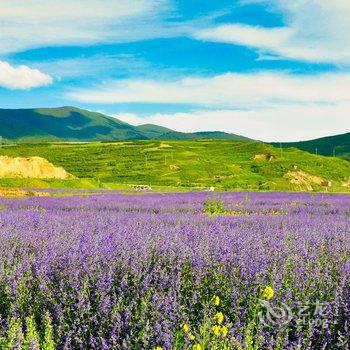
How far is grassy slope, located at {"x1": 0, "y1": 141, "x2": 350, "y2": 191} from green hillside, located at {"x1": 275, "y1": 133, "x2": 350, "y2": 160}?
205 feet

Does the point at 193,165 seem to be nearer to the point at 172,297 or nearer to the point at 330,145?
the point at 172,297

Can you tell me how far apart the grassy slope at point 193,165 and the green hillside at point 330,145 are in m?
62.4

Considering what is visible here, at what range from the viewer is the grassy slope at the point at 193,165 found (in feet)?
245

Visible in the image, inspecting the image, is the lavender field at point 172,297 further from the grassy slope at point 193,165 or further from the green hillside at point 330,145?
the green hillside at point 330,145

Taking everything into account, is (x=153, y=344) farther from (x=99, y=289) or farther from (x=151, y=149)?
(x=151, y=149)

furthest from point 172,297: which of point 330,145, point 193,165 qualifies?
point 330,145

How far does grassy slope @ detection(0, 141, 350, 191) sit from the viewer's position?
74625mm

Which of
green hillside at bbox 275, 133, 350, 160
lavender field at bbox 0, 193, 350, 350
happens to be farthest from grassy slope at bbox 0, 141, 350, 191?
green hillside at bbox 275, 133, 350, 160

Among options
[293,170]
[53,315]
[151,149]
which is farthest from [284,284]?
[151,149]

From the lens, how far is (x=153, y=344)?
13.1 feet

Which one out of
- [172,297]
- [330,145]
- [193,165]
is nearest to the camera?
[172,297]

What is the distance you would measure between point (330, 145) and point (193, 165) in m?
106

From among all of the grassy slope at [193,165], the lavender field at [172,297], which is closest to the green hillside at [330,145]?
the grassy slope at [193,165]

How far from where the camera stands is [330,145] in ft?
585
